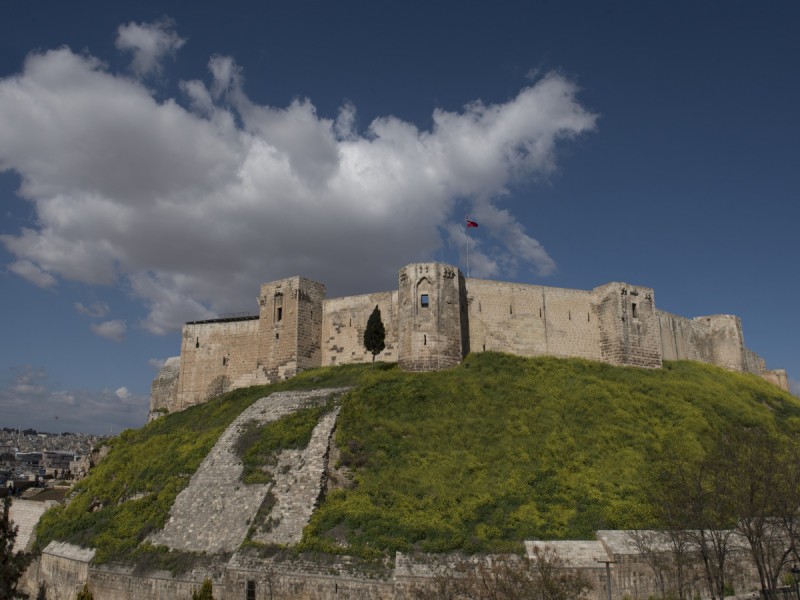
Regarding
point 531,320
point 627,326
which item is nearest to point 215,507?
point 531,320

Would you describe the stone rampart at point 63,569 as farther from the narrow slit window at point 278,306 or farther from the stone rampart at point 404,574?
the narrow slit window at point 278,306

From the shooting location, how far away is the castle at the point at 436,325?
3647cm

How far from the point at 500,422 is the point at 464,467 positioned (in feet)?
14.5

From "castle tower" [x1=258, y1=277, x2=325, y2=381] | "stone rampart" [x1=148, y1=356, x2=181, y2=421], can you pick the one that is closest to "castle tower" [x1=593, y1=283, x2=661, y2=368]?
"castle tower" [x1=258, y1=277, x2=325, y2=381]

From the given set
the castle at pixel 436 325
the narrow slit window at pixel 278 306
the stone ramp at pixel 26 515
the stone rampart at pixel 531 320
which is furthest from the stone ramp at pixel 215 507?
the stone rampart at pixel 531 320

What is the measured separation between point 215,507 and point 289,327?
15.7 meters

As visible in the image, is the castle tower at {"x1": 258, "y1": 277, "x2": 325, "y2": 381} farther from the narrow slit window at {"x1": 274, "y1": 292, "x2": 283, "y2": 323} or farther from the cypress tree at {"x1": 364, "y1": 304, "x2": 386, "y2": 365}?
the cypress tree at {"x1": 364, "y1": 304, "x2": 386, "y2": 365}

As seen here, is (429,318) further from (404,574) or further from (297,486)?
(404,574)

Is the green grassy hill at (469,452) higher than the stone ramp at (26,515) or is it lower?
higher

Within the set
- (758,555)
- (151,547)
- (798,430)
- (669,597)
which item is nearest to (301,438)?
(151,547)

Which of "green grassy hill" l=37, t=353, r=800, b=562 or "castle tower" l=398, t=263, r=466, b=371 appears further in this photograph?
"castle tower" l=398, t=263, r=466, b=371

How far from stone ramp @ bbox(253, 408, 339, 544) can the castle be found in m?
9.01

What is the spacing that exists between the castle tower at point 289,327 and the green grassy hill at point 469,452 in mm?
2158

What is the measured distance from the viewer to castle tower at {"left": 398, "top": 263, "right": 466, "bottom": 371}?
35.5m
